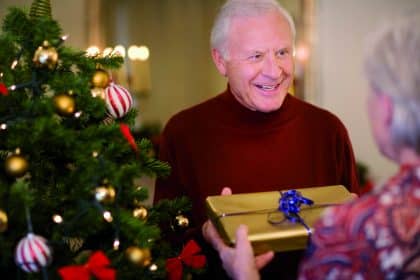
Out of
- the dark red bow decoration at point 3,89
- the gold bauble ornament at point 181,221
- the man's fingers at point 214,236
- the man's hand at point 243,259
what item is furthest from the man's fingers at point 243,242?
the dark red bow decoration at point 3,89

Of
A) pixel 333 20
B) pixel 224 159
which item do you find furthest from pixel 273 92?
pixel 333 20

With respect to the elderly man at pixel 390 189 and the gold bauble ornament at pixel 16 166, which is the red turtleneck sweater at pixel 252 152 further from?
the elderly man at pixel 390 189

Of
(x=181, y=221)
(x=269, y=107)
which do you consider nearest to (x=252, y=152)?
(x=269, y=107)

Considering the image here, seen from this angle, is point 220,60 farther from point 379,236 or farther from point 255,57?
point 379,236

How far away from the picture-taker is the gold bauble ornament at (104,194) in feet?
3.46

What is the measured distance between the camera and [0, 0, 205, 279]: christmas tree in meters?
1.07

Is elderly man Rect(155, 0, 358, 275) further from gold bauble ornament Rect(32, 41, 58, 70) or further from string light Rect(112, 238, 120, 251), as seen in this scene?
gold bauble ornament Rect(32, 41, 58, 70)

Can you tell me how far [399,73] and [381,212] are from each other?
8.5 inches

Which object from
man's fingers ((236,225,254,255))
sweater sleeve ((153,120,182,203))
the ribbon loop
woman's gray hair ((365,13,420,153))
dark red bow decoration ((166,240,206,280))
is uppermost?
woman's gray hair ((365,13,420,153))

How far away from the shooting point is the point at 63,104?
1.10 m

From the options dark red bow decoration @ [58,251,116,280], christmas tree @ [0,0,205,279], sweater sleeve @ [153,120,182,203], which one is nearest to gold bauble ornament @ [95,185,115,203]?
christmas tree @ [0,0,205,279]

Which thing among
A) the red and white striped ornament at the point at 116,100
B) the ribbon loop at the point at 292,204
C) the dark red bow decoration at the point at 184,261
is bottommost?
the dark red bow decoration at the point at 184,261

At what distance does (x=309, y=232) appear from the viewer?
1.20 meters

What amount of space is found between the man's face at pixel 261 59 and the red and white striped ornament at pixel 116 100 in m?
0.60
